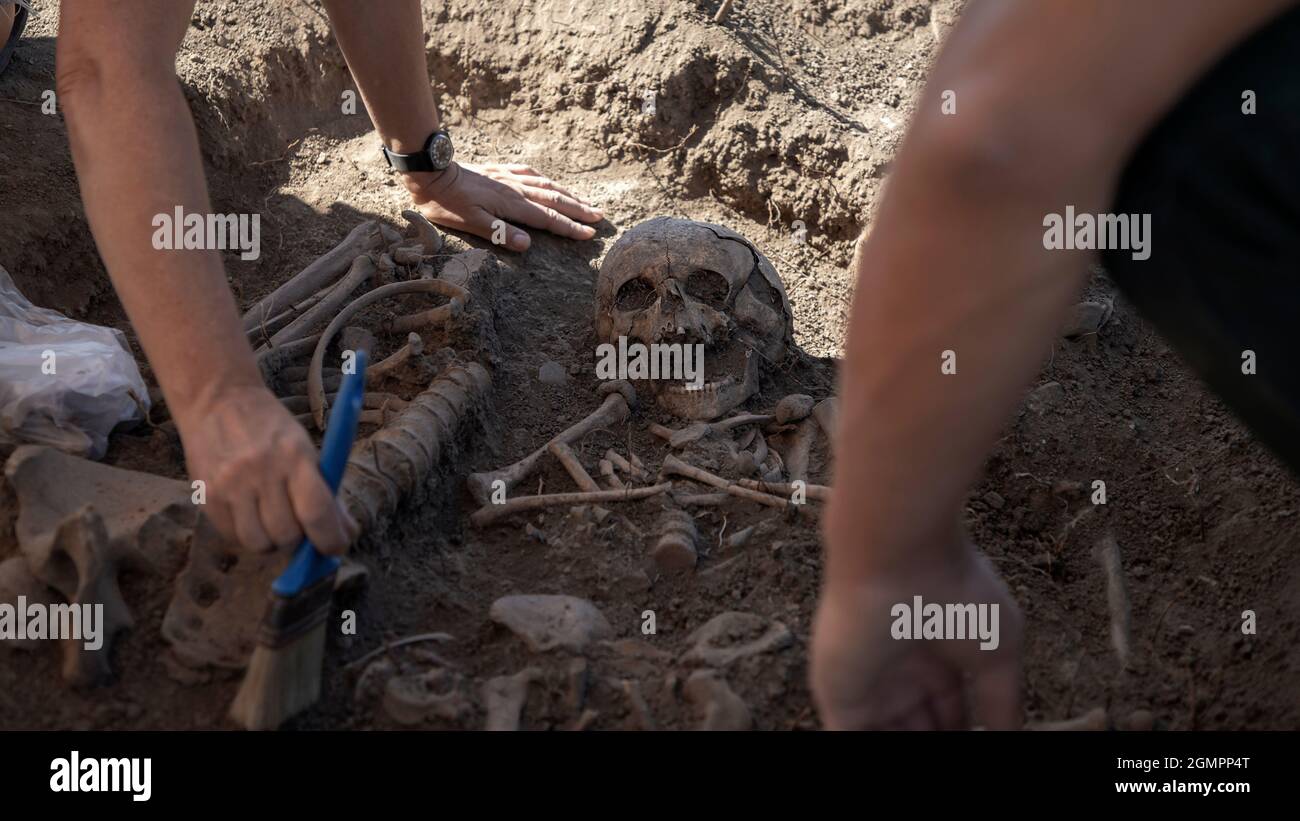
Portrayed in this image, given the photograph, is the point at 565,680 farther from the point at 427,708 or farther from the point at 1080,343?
the point at 1080,343

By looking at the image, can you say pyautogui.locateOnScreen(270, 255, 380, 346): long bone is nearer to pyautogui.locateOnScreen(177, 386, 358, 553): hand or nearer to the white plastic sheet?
the white plastic sheet

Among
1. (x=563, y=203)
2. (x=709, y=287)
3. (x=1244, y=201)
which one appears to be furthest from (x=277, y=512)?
(x=563, y=203)

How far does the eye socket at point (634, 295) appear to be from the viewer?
3070 millimetres

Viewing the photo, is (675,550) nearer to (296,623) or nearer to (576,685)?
(576,685)

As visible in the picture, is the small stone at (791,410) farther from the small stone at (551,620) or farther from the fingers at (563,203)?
the fingers at (563,203)

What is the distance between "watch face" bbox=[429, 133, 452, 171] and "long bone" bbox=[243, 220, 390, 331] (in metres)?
0.26

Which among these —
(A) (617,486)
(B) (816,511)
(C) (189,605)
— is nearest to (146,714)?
(C) (189,605)

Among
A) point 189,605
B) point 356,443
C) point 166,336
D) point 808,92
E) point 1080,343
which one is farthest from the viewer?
point 808,92

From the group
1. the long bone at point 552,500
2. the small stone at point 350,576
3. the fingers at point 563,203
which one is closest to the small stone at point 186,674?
the small stone at point 350,576

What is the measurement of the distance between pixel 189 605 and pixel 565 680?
694 mm

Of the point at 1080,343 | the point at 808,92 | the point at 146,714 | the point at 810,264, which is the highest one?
the point at 808,92

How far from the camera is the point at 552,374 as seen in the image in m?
3.09

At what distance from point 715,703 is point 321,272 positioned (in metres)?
1.92

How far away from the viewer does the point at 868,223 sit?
3717 mm
